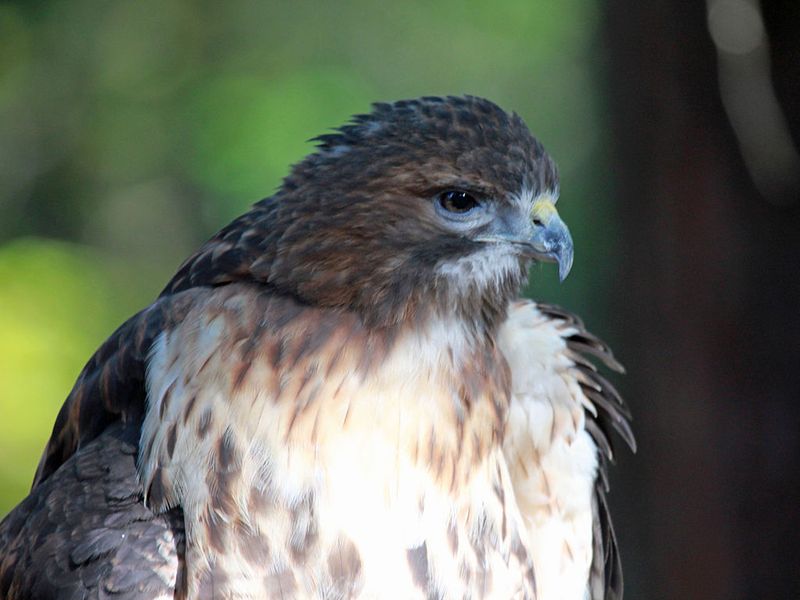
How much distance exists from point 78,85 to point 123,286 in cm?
156

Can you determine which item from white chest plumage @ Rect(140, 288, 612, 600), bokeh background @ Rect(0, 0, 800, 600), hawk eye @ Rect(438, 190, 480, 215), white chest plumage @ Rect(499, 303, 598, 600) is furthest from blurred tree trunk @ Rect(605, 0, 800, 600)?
hawk eye @ Rect(438, 190, 480, 215)

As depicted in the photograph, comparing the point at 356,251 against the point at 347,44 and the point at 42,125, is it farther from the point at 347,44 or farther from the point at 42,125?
the point at 347,44

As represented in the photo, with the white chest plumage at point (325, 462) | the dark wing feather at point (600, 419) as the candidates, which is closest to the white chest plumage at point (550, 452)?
the dark wing feather at point (600, 419)

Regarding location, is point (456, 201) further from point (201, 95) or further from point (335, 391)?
point (201, 95)

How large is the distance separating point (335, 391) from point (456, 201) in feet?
1.72

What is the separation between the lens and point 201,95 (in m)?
8.71

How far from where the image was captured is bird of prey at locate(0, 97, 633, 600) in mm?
2562

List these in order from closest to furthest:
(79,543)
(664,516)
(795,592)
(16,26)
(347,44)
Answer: (79,543), (795,592), (664,516), (16,26), (347,44)

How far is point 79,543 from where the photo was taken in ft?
7.98

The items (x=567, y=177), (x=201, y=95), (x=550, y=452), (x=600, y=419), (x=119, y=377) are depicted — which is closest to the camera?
(x=119, y=377)

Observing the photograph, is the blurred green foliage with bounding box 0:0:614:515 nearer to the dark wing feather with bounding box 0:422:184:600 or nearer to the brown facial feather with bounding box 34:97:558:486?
the brown facial feather with bounding box 34:97:558:486

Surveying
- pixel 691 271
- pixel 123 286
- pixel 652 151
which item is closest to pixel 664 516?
pixel 691 271

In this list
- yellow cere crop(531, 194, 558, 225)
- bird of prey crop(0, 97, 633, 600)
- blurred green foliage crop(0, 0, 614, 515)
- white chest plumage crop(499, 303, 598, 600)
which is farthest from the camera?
blurred green foliage crop(0, 0, 614, 515)

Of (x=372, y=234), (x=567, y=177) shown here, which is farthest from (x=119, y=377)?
(x=567, y=177)
